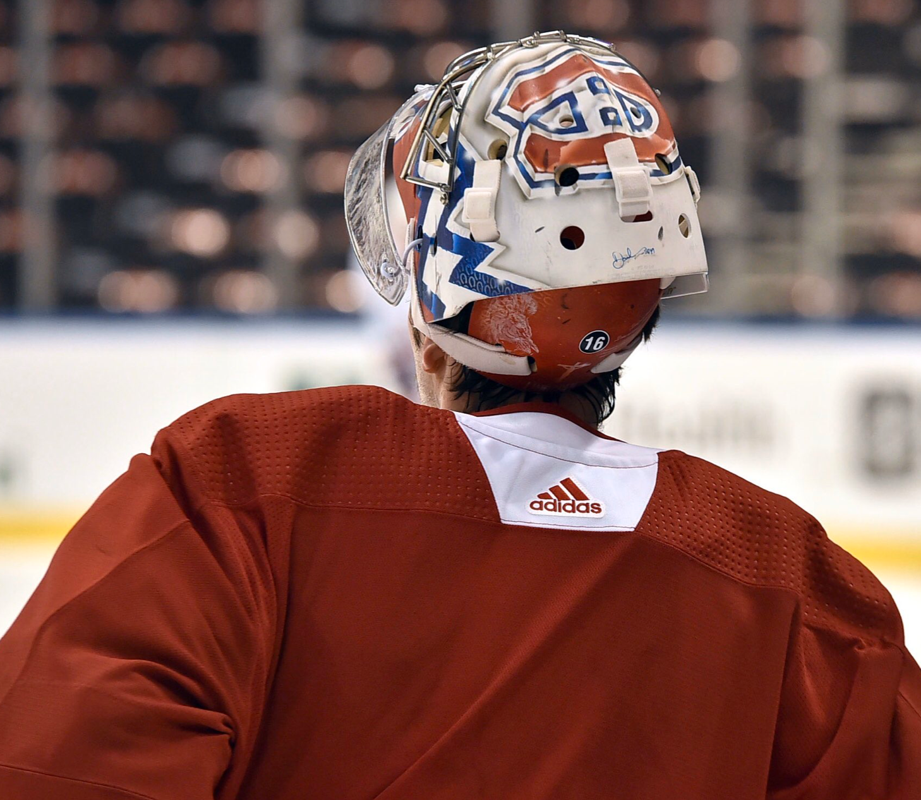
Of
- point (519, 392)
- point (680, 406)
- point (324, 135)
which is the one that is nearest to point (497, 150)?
point (519, 392)

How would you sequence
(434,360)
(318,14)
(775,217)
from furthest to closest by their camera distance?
(318,14) → (775,217) → (434,360)

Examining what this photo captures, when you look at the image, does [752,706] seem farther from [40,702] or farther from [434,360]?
[40,702]

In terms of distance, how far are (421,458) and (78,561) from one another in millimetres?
241

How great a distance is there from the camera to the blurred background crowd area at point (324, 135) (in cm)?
487

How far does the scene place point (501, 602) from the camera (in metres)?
0.90

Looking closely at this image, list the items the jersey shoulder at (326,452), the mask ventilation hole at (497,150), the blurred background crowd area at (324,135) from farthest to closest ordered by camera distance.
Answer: the blurred background crowd area at (324,135)
the mask ventilation hole at (497,150)
the jersey shoulder at (326,452)

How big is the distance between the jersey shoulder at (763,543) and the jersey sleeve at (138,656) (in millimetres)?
305

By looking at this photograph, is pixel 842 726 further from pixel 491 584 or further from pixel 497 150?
pixel 497 150

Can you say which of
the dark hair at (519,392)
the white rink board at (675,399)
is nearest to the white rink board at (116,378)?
the white rink board at (675,399)

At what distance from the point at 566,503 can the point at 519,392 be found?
134 mm

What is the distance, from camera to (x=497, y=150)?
98cm

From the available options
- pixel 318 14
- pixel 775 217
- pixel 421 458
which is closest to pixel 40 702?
pixel 421 458

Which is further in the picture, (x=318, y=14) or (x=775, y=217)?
(x=318, y=14)

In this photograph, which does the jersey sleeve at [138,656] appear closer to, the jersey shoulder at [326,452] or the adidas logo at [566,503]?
the jersey shoulder at [326,452]
